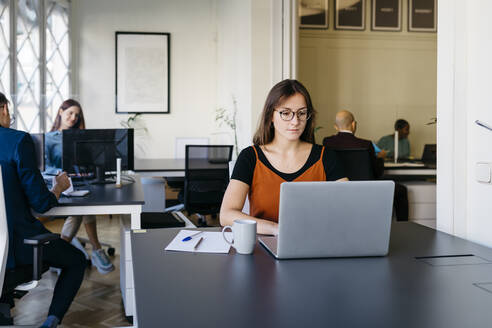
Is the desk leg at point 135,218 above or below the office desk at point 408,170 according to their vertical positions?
below

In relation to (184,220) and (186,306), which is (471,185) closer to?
(186,306)

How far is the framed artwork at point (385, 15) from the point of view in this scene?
6.86 meters

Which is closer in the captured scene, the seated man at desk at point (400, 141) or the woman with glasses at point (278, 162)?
the woman with glasses at point (278, 162)

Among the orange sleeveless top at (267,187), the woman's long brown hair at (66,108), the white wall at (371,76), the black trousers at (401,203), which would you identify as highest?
the white wall at (371,76)

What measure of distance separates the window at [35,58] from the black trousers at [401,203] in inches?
156

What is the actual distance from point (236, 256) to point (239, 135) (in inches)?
175

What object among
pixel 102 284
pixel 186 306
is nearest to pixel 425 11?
pixel 102 284

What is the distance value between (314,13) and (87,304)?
498 centimetres

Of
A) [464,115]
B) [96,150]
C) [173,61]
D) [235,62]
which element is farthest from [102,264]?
[173,61]

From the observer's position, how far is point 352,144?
4238 millimetres

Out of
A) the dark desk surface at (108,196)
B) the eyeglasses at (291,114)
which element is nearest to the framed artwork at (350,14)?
the dark desk surface at (108,196)

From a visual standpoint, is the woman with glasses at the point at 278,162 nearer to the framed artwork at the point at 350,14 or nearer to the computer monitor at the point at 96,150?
the computer monitor at the point at 96,150

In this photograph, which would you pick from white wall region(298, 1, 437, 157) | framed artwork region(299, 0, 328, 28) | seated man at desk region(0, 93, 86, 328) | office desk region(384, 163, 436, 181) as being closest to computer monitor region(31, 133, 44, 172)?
seated man at desk region(0, 93, 86, 328)

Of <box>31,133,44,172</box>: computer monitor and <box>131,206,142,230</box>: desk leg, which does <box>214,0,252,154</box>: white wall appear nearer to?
<box>31,133,44,172</box>: computer monitor
